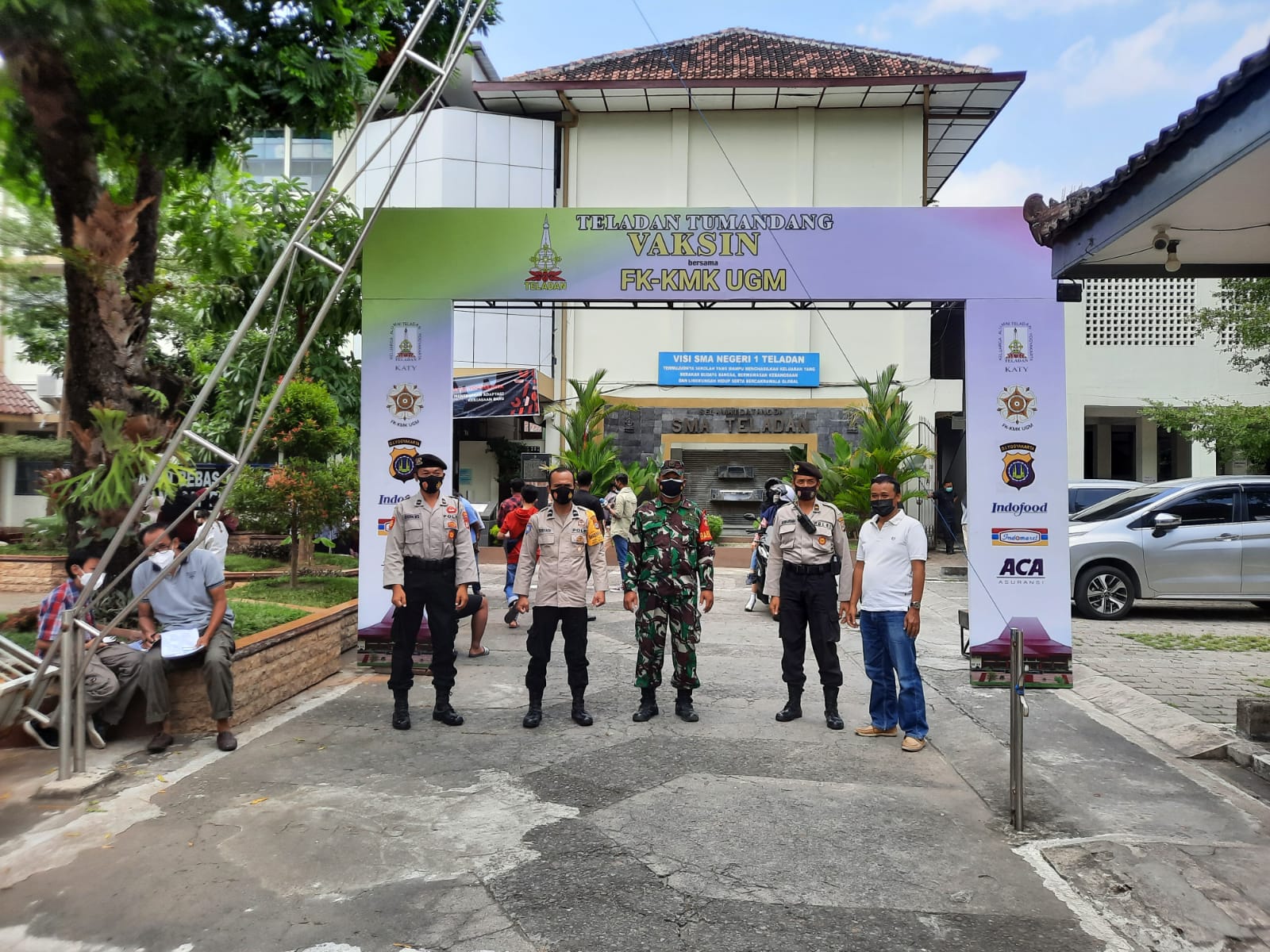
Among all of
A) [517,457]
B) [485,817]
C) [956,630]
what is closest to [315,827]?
[485,817]

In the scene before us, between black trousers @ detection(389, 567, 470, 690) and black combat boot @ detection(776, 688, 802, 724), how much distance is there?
2474 mm

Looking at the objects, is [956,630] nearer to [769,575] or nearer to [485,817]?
[769,575]

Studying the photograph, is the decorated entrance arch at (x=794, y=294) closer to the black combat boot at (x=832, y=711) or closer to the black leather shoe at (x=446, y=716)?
the black combat boot at (x=832, y=711)

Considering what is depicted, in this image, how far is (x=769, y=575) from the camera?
22.8ft

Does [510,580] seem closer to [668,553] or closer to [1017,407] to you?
[668,553]

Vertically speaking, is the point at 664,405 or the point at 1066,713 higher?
the point at 664,405

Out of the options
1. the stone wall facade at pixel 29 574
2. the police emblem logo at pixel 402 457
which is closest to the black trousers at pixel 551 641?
the police emblem logo at pixel 402 457

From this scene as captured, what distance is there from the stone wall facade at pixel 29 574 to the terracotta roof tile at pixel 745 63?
49.0 ft

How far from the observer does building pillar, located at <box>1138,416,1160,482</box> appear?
28.2 m

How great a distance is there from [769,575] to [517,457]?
16.6m

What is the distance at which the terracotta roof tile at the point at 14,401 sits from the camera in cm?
2050

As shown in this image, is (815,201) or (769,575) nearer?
(769,575)

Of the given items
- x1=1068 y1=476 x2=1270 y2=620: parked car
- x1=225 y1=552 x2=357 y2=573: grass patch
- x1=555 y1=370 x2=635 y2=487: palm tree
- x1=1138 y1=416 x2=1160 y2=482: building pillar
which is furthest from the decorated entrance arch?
x1=1138 y1=416 x2=1160 y2=482: building pillar

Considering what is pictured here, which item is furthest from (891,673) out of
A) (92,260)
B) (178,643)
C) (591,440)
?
(591,440)
